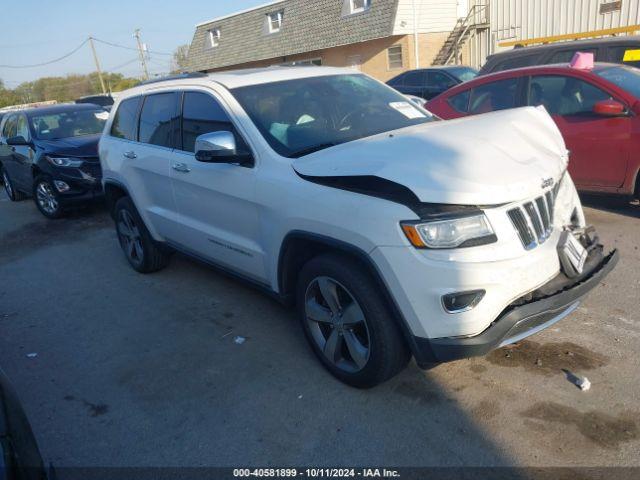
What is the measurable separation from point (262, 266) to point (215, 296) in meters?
1.36

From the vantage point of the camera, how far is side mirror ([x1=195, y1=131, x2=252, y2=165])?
342cm

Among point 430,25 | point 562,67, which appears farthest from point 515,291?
point 430,25

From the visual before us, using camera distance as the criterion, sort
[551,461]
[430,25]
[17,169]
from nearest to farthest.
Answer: [551,461] < [17,169] < [430,25]

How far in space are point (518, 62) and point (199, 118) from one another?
5.38 meters

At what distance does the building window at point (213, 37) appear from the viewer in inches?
1244

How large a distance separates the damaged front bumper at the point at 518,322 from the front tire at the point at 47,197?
720cm

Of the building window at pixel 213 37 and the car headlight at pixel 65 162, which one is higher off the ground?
the building window at pixel 213 37

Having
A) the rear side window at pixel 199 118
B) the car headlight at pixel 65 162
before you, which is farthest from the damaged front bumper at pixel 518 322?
the car headlight at pixel 65 162

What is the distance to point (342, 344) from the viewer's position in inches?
129

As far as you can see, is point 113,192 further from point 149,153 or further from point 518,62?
point 518,62

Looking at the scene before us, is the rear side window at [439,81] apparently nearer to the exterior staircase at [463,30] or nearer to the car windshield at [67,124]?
the car windshield at [67,124]

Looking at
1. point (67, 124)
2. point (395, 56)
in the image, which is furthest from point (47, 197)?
point (395, 56)

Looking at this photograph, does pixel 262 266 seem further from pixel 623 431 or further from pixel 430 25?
pixel 430 25

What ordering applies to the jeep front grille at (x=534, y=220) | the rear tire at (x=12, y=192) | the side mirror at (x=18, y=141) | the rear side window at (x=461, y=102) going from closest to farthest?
the jeep front grille at (x=534, y=220) → the rear side window at (x=461, y=102) → the side mirror at (x=18, y=141) → the rear tire at (x=12, y=192)
